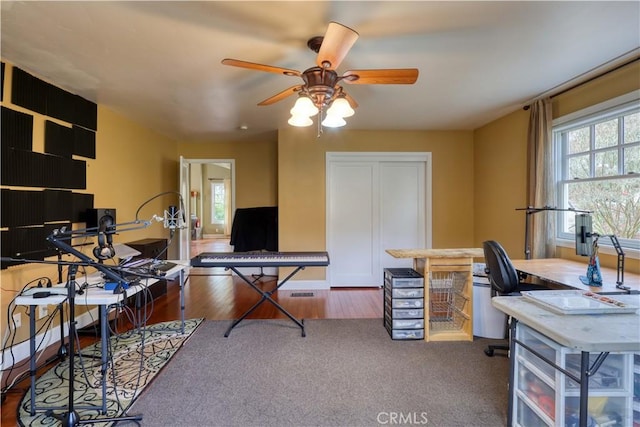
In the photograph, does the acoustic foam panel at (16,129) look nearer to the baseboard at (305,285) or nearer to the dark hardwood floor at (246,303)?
the dark hardwood floor at (246,303)

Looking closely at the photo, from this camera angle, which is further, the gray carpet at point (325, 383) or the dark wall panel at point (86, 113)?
the dark wall panel at point (86, 113)

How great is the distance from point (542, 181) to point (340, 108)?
2363 millimetres

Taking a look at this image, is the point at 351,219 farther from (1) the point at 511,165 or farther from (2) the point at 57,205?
(2) the point at 57,205

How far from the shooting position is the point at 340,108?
7.01 ft

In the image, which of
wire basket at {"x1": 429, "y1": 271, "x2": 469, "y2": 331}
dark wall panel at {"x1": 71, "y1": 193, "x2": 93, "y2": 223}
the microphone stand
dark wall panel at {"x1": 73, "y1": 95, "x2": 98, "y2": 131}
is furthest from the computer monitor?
dark wall panel at {"x1": 73, "y1": 95, "x2": 98, "y2": 131}

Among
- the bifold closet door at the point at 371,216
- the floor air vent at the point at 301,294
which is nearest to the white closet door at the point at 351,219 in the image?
the bifold closet door at the point at 371,216

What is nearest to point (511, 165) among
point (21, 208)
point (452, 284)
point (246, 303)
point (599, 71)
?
point (599, 71)

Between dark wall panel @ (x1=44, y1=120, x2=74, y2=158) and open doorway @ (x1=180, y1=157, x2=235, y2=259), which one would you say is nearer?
dark wall panel @ (x1=44, y1=120, x2=74, y2=158)

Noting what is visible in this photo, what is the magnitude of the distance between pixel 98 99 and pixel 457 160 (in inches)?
187

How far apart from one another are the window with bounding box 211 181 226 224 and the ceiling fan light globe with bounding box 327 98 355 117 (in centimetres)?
988

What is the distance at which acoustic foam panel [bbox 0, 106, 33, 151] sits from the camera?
7.49ft

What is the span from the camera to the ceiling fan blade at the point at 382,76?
1878 millimetres

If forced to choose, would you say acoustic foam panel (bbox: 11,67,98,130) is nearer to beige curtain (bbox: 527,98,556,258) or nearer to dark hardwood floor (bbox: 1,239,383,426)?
dark hardwood floor (bbox: 1,239,383,426)

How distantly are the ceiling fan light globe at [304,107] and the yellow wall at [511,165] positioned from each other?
255 cm
